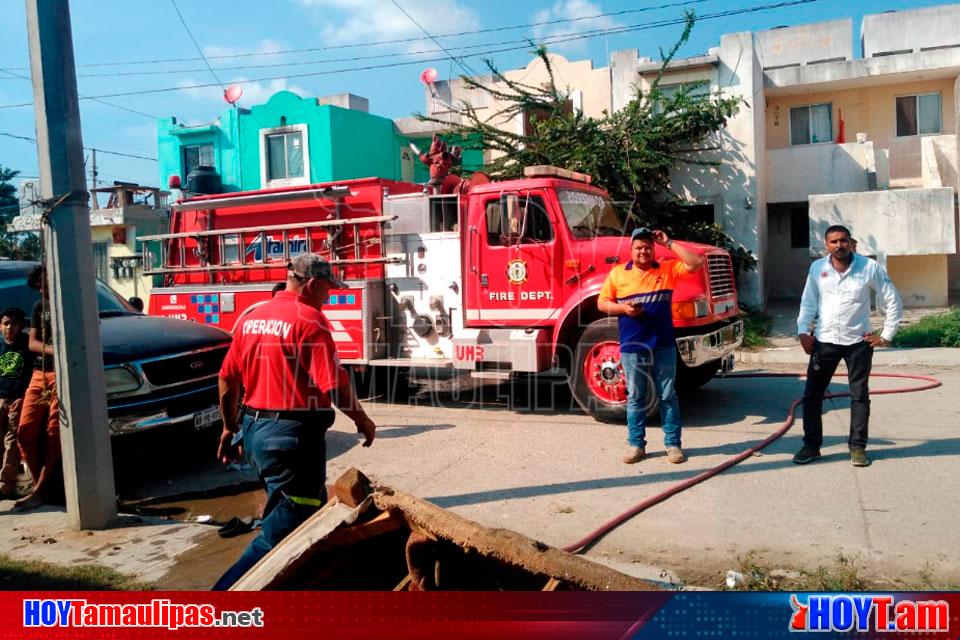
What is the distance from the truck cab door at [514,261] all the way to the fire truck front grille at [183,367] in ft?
9.08

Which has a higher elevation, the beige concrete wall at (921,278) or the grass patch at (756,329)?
the beige concrete wall at (921,278)

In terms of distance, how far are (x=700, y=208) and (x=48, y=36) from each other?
48.0 ft

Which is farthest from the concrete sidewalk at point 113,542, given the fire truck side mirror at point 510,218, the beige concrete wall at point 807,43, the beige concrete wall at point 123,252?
the beige concrete wall at point 807,43

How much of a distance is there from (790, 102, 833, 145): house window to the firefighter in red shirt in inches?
710

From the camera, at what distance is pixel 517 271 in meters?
7.67

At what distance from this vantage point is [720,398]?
8305 millimetres

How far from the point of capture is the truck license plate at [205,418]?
19.8ft

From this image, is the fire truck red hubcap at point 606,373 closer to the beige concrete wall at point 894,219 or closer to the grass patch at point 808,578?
the grass patch at point 808,578

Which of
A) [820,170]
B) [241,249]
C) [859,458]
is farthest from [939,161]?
[241,249]

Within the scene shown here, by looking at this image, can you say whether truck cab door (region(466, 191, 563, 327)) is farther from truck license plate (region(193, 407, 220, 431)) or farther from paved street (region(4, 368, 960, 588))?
truck license plate (region(193, 407, 220, 431))

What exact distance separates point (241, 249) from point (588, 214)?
14.6 feet

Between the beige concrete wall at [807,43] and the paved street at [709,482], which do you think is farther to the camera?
the beige concrete wall at [807,43]

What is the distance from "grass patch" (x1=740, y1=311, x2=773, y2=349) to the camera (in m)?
12.3

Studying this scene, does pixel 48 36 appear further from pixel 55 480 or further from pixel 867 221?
pixel 867 221
